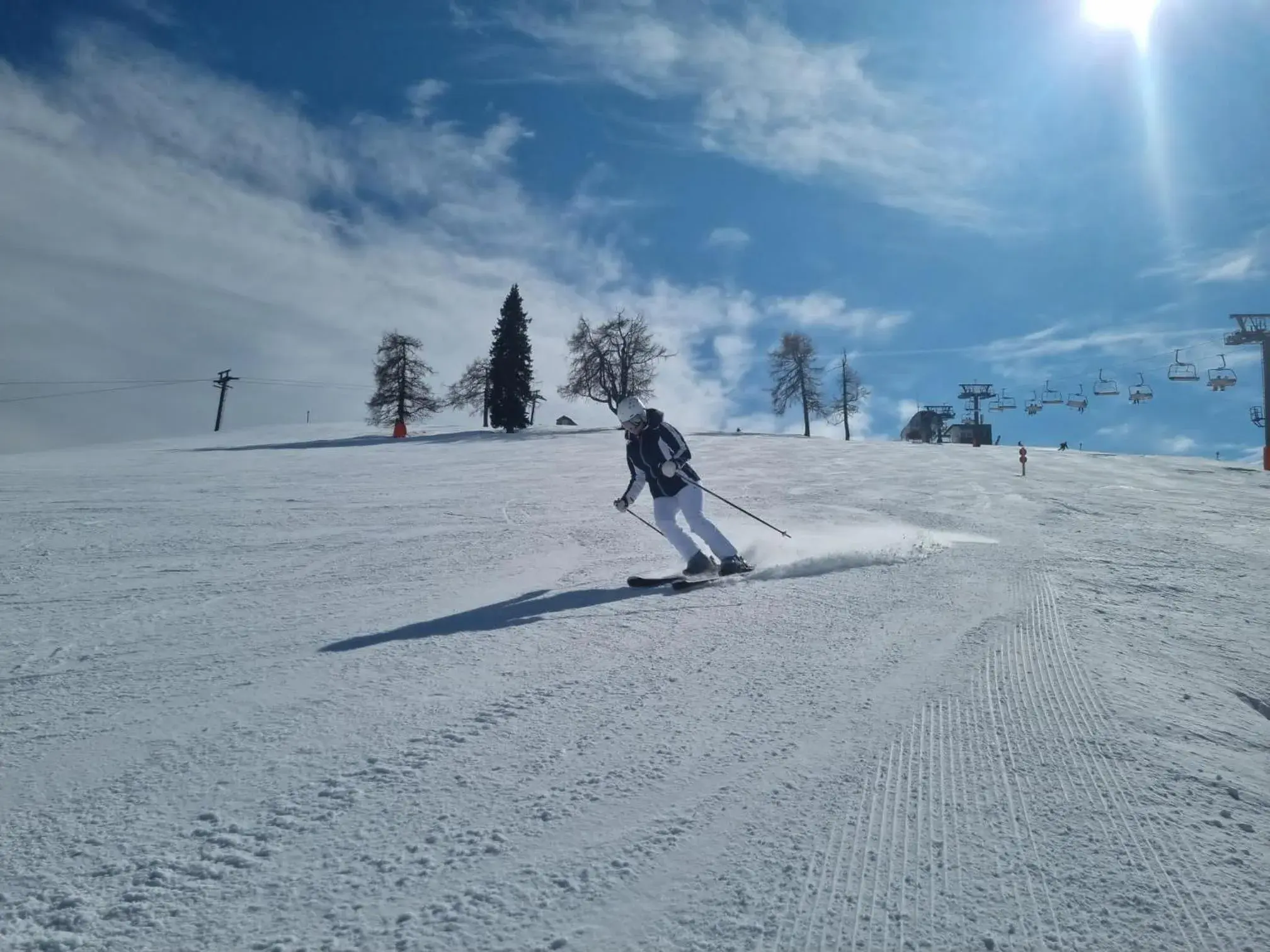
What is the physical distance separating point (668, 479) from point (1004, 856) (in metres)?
5.14

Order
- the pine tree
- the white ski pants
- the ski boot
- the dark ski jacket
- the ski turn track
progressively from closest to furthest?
1. the ski turn track
2. the ski boot
3. the white ski pants
4. the dark ski jacket
5. the pine tree

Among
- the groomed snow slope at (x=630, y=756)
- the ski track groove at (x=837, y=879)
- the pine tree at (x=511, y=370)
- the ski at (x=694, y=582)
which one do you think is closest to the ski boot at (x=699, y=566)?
the ski at (x=694, y=582)

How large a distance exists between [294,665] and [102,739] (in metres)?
0.97

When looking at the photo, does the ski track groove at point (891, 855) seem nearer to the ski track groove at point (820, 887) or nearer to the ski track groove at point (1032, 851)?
the ski track groove at point (820, 887)

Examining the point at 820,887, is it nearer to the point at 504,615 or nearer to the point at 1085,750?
the point at 1085,750

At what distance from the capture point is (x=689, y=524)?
693 cm

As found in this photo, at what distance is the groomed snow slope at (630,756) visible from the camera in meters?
1.83

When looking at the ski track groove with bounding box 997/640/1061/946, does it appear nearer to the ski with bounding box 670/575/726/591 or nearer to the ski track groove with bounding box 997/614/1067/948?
the ski track groove with bounding box 997/614/1067/948

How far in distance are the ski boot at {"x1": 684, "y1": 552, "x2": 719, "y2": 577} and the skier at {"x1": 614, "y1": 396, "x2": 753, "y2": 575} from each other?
0.06 ft

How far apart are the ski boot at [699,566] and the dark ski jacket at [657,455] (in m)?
0.71

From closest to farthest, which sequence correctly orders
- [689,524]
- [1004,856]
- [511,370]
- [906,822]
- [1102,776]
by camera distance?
[1004,856] < [906,822] < [1102,776] < [689,524] < [511,370]

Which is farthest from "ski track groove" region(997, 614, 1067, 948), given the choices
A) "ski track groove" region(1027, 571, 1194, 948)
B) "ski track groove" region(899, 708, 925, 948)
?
"ski track groove" region(899, 708, 925, 948)

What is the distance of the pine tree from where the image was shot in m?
45.8

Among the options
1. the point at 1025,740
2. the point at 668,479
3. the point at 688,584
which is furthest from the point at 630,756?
the point at 668,479
